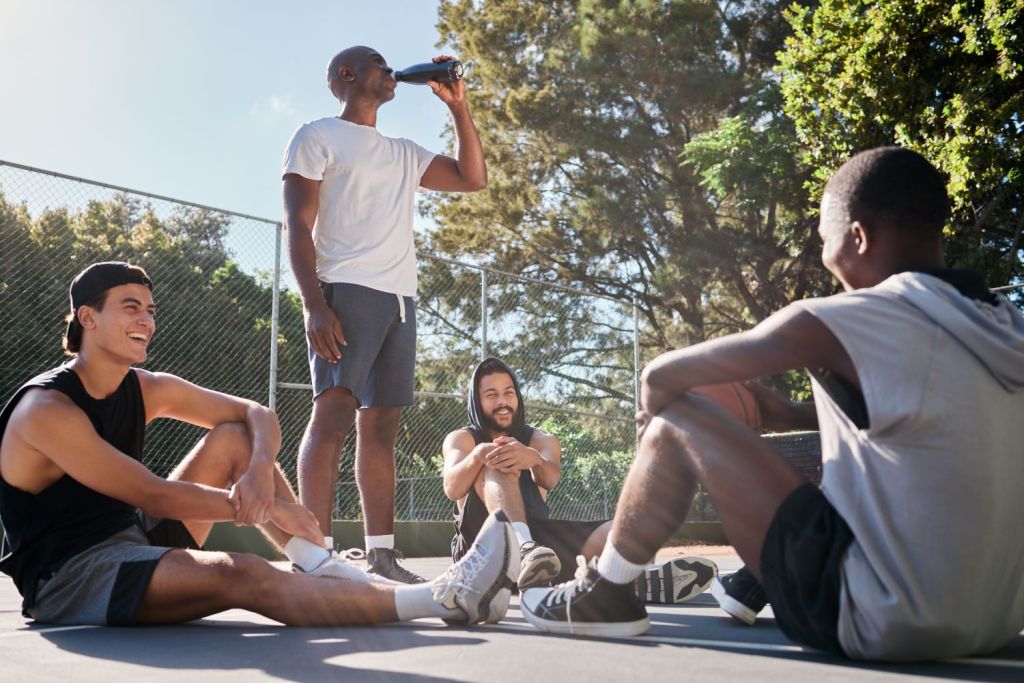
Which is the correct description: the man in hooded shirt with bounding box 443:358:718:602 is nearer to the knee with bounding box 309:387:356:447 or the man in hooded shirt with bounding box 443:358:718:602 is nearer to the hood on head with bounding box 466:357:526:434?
the hood on head with bounding box 466:357:526:434

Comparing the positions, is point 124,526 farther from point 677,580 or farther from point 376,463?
point 677,580

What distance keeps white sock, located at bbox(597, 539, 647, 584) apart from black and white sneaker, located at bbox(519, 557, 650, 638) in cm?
2

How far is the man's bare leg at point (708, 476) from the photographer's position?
1799 millimetres

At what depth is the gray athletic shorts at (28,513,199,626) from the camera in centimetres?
238

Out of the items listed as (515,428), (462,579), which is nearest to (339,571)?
(462,579)

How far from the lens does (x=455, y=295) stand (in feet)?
27.4

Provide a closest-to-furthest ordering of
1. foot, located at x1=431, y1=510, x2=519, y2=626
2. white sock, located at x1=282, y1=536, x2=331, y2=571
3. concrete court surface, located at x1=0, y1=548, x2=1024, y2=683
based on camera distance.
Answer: concrete court surface, located at x1=0, y1=548, x2=1024, y2=683 → foot, located at x1=431, y1=510, x2=519, y2=626 → white sock, located at x1=282, y1=536, x2=331, y2=571

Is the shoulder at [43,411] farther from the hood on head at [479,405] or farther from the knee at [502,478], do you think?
the hood on head at [479,405]

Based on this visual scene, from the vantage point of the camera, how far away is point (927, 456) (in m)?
1.61

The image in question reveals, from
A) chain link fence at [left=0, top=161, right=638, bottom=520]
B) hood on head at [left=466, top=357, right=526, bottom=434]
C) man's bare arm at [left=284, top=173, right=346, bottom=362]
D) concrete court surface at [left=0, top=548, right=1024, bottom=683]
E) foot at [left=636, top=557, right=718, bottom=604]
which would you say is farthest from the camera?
chain link fence at [left=0, top=161, right=638, bottom=520]

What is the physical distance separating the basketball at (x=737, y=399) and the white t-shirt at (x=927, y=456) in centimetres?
35

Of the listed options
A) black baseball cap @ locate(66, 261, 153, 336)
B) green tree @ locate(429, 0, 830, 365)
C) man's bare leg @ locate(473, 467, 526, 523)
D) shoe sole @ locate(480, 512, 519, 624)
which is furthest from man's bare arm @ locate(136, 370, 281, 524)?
green tree @ locate(429, 0, 830, 365)

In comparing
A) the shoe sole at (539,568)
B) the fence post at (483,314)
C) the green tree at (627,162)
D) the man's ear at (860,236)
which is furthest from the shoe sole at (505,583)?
the green tree at (627,162)

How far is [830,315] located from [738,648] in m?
0.86
